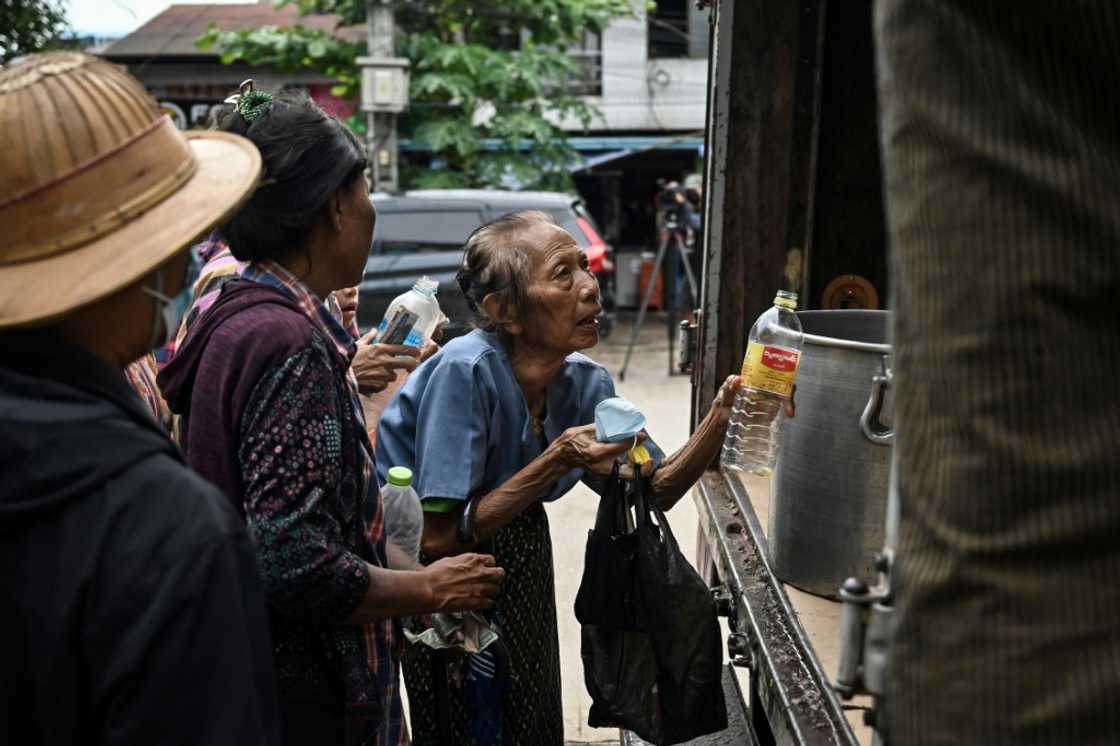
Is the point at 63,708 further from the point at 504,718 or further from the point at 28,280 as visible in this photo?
the point at 504,718

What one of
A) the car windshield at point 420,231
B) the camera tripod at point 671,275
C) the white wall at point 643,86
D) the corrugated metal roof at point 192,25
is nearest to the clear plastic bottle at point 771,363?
the camera tripod at point 671,275

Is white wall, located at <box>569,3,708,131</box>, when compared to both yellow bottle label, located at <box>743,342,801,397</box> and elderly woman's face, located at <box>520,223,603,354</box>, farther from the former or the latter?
yellow bottle label, located at <box>743,342,801,397</box>

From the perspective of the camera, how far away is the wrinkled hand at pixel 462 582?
206 cm

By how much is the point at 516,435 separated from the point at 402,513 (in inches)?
17.8

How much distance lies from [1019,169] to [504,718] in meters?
2.00

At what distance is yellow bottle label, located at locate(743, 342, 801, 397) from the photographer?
7.18 ft

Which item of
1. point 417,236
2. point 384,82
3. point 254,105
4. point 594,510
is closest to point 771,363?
point 254,105

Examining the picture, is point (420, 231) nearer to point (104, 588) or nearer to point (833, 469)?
point (833, 469)

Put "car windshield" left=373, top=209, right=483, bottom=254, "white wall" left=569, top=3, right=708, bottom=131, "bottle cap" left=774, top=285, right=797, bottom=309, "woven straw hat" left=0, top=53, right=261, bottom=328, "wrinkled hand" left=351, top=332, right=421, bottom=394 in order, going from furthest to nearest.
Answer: "white wall" left=569, top=3, right=708, bottom=131 → "car windshield" left=373, top=209, right=483, bottom=254 → "wrinkled hand" left=351, top=332, right=421, bottom=394 → "bottle cap" left=774, top=285, right=797, bottom=309 → "woven straw hat" left=0, top=53, right=261, bottom=328

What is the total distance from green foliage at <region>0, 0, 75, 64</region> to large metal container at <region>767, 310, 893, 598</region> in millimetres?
11519

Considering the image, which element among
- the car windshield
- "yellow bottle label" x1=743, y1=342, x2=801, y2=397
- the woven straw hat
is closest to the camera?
the woven straw hat

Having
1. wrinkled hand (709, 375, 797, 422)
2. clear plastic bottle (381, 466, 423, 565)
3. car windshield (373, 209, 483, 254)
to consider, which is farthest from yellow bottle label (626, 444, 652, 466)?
car windshield (373, 209, 483, 254)

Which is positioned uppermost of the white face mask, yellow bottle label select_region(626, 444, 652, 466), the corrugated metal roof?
the corrugated metal roof

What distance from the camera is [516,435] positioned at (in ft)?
8.60
